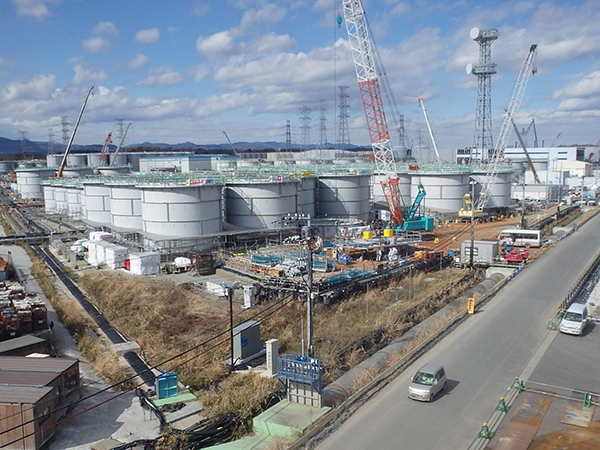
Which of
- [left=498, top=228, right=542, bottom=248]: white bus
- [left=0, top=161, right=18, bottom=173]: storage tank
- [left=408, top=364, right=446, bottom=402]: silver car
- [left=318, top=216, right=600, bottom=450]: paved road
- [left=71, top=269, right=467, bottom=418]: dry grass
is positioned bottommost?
[left=71, top=269, right=467, bottom=418]: dry grass

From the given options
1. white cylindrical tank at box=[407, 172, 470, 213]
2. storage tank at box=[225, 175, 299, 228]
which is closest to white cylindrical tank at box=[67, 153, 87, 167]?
white cylindrical tank at box=[407, 172, 470, 213]

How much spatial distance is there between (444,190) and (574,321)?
137 feet

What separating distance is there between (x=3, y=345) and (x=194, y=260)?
622 inches

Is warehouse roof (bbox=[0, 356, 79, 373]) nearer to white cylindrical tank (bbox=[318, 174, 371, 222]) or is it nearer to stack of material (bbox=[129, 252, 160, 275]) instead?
stack of material (bbox=[129, 252, 160, 275])

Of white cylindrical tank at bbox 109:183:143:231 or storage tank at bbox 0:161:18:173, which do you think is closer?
white cylindrical tank at bbox 109:183:143:231

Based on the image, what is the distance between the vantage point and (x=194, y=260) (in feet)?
110

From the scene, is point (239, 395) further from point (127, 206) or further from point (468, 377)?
point (127, 206)

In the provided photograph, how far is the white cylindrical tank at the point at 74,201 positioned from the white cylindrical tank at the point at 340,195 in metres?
29.6

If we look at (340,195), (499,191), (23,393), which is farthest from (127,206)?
(499,191)

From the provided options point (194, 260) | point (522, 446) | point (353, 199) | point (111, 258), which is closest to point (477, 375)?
point (522, 446)

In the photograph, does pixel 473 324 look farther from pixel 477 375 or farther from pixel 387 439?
pixel 387 439

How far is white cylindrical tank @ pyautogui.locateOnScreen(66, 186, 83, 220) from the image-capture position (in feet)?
198

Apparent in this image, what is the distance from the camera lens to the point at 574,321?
19547mm

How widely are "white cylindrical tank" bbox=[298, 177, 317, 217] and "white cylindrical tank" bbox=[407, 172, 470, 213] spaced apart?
16.3 meters
